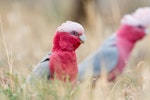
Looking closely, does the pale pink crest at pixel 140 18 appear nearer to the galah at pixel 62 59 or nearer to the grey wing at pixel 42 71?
the galah at pixel 62 59

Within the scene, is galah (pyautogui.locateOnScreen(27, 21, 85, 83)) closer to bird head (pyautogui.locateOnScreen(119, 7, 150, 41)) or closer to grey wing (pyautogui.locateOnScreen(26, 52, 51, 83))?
grey wing (pyautogui.locateOnScreen(26, 52, 51, 83))

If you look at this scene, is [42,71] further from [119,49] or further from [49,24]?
[49,24]

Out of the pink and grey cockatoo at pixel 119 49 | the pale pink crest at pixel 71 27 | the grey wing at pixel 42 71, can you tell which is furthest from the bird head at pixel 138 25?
the grey wing at pixel 42 71

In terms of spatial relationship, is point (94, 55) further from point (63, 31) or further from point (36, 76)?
point (36, 76)

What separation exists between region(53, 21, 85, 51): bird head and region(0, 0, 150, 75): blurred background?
1.36m

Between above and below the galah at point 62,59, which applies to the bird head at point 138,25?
above

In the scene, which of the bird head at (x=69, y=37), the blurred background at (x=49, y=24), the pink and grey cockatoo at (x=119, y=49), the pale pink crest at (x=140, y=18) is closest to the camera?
the bird head at (x=69, y=37)

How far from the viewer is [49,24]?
11.5 metres

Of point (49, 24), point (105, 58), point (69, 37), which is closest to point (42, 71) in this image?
point (69, 37)

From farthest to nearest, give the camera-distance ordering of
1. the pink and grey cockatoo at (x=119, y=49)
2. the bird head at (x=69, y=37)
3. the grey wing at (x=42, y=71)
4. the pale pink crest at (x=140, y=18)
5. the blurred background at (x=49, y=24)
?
the blurred background at (x=49, y=24) → the pale pink crest at (x=140, y=18) → the pink and grey cockatoo at (x=119, y=49) → the bird head at (x=69, y=37) → the grey wing at (x=42, y=71)

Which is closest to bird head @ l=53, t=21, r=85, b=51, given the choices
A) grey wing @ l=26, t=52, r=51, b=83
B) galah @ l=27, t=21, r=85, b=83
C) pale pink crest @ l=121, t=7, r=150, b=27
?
galah @ l=27, t=21, r=85, b=83

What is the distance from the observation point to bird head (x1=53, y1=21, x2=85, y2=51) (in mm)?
5762

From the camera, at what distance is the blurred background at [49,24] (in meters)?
8.94

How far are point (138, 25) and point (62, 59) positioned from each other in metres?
2.28
